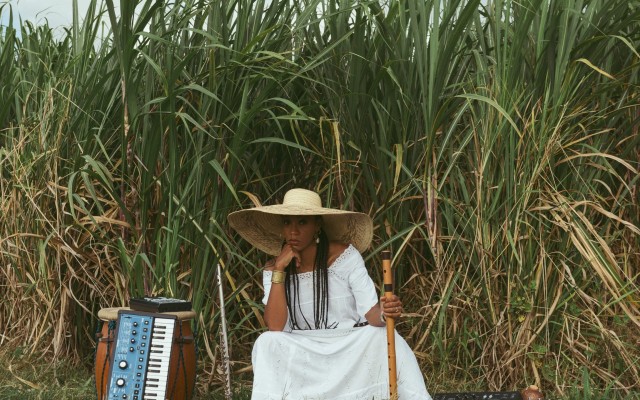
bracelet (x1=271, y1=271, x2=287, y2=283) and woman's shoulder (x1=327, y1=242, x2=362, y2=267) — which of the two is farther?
woman's shoulder (x1=327, y1=242, x2=362, y2=267)

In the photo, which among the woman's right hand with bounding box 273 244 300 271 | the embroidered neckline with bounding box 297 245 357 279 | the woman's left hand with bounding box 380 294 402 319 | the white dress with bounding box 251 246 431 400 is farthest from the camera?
the embroidered neckline with bounding box 297 245 357 279

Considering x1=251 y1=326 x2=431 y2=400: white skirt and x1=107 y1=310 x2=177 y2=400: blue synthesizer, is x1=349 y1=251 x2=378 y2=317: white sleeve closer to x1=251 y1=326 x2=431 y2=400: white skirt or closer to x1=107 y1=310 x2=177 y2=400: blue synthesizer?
x1=251 y1=326 x2=431 y2=400: white skirt

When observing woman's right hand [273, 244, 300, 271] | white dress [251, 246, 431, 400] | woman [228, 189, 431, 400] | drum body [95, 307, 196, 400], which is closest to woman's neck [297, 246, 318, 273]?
woman [228, 189, 431, 400]

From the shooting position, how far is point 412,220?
4742 mm

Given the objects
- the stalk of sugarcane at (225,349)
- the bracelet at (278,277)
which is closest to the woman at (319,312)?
the bracelet at (278,277)

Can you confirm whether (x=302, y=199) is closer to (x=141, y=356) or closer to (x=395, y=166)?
(x=395, y=166)

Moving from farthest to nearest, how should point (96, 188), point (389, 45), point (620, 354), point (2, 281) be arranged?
point (2, 281), point (96, 188), point (389, 45), point (620, 354)

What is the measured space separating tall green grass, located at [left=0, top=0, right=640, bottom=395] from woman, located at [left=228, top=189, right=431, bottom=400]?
9.7 inches

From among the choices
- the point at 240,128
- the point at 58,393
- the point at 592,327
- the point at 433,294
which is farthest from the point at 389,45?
the point at 58,393

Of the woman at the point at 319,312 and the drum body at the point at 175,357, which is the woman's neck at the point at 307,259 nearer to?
the woman at the point at 319,312

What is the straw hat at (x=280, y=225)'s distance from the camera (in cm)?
421

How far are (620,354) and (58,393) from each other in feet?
8.83

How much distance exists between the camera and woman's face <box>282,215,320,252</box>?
4.18 m

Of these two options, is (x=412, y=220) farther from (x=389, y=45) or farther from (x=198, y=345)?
(x=198, y=345)
